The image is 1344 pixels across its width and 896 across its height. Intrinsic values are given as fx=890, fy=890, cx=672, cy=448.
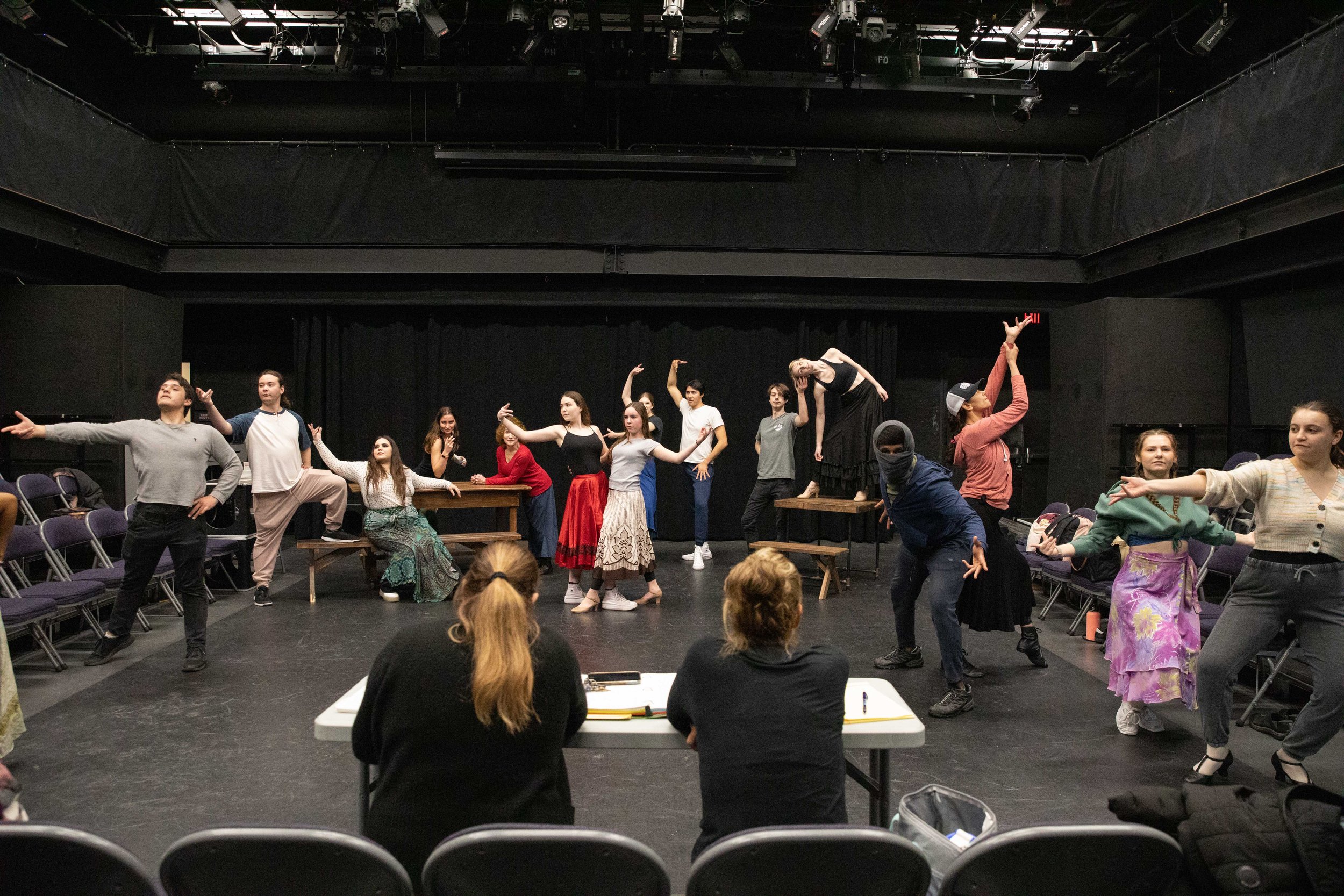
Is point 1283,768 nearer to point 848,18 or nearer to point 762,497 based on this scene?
point 762,497

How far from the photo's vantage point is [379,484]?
689 centimetres

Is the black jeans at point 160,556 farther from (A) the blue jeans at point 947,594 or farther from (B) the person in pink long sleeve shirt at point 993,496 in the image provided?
(B) the person in pink long sleeve shirt at point 993,496

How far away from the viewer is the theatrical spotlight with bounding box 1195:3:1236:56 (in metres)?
7.55

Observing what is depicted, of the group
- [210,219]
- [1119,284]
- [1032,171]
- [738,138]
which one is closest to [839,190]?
[738,138]

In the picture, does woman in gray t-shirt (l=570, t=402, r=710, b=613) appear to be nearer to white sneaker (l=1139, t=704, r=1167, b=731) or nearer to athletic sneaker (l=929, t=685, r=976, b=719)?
athletic sneaker (l=929, t=685, r=976, b=719)

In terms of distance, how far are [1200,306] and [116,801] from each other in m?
9.66

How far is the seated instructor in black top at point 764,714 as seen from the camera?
1.99 meters

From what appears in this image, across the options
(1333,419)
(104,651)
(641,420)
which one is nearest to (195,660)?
(104,651)

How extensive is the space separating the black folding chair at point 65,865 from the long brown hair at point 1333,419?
367 centimetres

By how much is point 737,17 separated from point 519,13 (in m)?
1.87

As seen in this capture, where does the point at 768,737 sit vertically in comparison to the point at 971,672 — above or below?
above

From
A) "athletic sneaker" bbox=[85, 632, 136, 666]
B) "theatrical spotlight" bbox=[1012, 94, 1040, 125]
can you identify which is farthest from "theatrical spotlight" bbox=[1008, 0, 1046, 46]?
"athletic sneaker" bbox=[85, 632, 136, 666]

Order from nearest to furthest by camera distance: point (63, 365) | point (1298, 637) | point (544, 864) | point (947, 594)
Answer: point (544, 864), point (1298, 637), point (947, 594), point (63, 365)

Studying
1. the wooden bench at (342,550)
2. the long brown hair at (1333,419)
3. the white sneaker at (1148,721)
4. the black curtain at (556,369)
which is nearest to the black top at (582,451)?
the wooden bench at (342,550)
